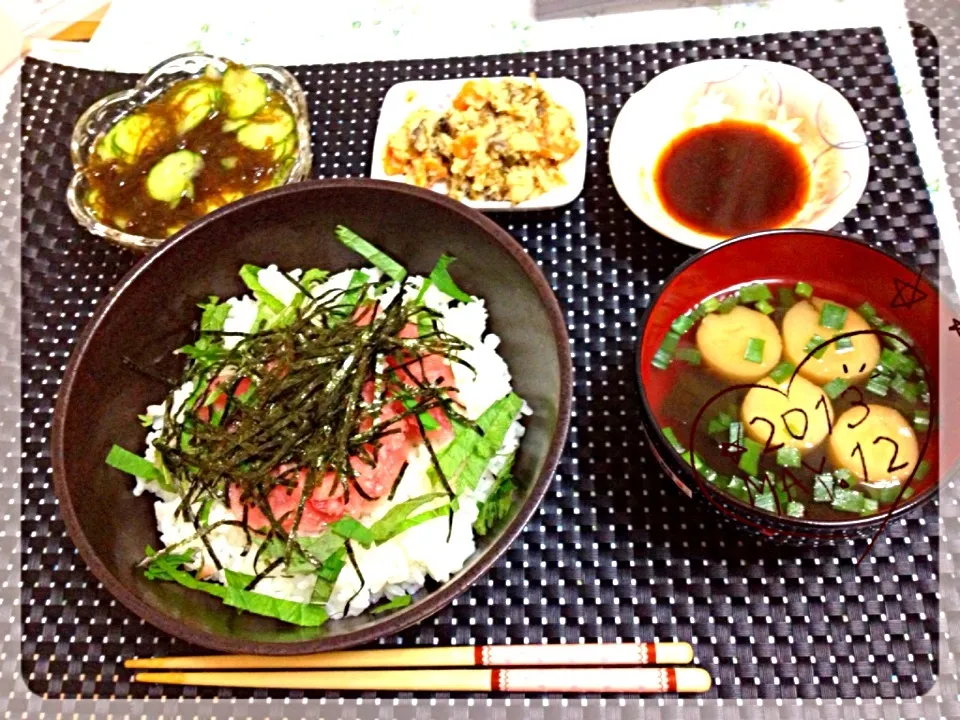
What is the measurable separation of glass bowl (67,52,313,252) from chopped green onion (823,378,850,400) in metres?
1.42

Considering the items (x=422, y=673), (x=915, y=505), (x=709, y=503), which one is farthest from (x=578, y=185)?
(x=422, y=673)

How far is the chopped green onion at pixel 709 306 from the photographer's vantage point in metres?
1.64

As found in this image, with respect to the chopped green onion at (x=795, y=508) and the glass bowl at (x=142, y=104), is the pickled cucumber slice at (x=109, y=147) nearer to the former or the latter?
the glass bowl at (x=142, y=104)

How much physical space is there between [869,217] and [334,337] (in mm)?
1436

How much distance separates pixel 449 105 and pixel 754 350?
3.85 feet

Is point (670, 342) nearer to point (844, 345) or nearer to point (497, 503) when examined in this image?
point (844, 345)

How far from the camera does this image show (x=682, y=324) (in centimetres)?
163

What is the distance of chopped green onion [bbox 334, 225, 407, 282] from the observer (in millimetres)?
1721

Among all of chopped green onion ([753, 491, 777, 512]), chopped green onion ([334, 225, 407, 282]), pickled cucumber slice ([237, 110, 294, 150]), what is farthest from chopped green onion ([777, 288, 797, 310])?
pickled cucumber slice ([237, 110, 294, 150])

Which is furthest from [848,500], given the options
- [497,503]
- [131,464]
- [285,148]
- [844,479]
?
[285,148]

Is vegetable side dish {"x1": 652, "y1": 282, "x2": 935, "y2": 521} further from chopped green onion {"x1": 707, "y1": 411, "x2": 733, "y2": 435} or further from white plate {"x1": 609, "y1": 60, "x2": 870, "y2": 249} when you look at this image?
white plate {"x1": 609, "y1": 60, "x2": 870, "y2": 249}

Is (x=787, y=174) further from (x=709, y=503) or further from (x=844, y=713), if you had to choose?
(x=844, y=713)

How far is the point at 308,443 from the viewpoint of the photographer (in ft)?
4.82

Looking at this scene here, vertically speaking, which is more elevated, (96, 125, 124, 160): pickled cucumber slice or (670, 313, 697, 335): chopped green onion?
(96, 125, 124, 160): pickled cucumber slice
